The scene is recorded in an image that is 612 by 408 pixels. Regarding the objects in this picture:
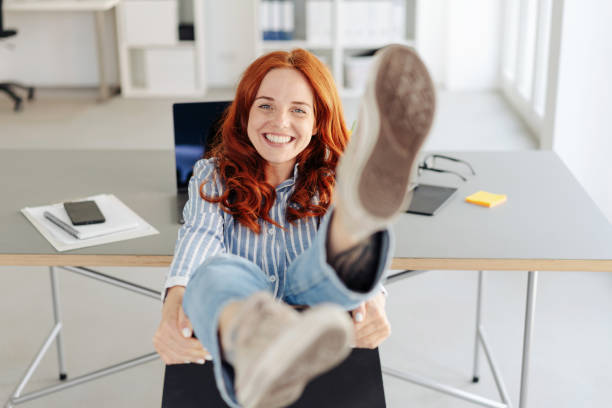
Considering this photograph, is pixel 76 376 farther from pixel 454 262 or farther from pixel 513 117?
pixel 513 117

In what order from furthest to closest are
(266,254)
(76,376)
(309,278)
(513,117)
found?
1. (513,117)
2. (76,376)
3. (266,254)
4. (309,278)

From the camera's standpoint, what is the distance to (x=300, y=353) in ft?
2.87

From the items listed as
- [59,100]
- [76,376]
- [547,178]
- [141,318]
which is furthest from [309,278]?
[59,100]

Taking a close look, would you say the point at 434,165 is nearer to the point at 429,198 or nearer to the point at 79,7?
the point at 429,198

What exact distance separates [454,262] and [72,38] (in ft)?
16.9

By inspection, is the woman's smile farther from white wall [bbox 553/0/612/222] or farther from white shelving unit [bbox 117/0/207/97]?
white shelving unit [bbox 117/0/207/97]

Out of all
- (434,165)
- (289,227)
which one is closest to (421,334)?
(434,165)

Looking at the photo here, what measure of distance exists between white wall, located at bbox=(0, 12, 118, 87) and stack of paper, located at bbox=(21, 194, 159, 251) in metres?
4.45

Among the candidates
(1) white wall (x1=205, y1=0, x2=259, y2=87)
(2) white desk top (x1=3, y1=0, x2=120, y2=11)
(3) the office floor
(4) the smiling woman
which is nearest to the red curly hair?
(4) the smiling woman

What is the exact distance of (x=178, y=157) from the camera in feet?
6.85

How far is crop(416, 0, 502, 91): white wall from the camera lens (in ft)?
19.5

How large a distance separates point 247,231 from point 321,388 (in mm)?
360

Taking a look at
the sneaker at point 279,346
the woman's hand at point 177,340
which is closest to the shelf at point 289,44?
the woman's hand at point 177,340

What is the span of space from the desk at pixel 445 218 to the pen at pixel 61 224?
49 millimetres
